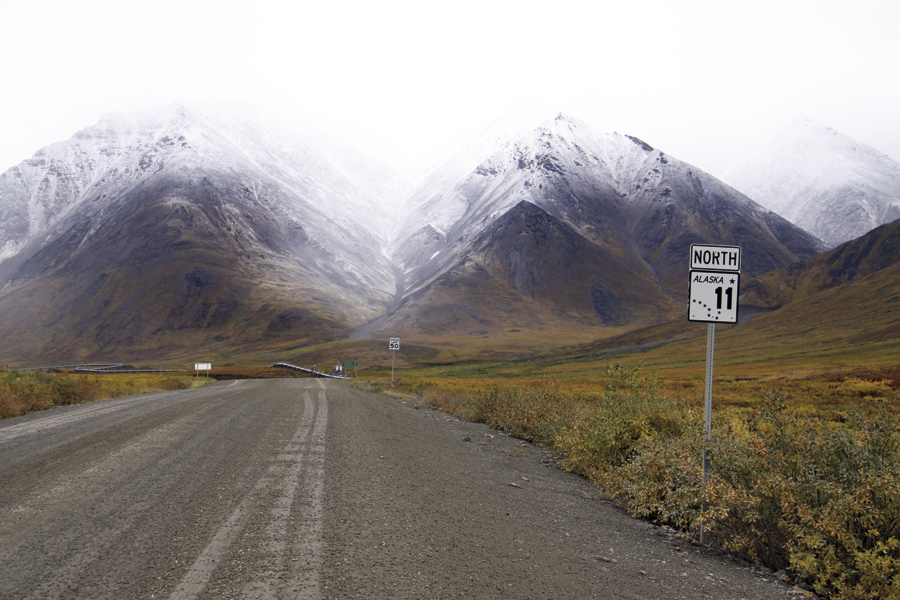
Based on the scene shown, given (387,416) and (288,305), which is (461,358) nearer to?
(288,305)

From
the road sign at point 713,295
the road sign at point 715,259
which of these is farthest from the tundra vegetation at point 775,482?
the road sign at point 715,259

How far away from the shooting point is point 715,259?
7.17 metres

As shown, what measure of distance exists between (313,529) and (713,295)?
591 centimetres

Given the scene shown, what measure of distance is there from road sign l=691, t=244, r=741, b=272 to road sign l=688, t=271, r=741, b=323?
0.08 meters

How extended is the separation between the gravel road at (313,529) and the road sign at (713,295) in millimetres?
3009

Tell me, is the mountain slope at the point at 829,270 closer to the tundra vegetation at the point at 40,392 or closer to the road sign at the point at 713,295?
the tundra vegetation at the point at 40,392

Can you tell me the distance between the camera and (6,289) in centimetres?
18838

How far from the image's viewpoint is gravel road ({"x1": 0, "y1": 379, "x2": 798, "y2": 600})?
461 centimetres

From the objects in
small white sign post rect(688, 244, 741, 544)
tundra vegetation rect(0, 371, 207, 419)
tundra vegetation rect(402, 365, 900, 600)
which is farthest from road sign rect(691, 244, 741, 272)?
tundra vegetation rect(0, 371, 207, 419)

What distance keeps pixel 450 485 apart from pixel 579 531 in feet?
7.71

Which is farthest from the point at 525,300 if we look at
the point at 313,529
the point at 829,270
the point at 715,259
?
the point at 313,529

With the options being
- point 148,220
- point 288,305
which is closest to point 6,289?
point 148,220

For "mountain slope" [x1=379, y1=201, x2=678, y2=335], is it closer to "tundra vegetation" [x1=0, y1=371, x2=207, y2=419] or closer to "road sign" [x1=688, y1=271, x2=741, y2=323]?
"tundra vegetation" [x1=0, y1=371, x2=207, y2=419]

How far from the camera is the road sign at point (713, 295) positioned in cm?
711
